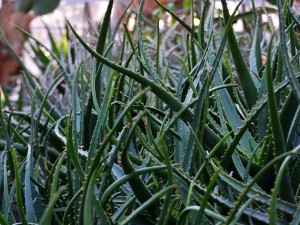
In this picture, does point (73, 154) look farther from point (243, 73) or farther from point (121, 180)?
point (243, 73)

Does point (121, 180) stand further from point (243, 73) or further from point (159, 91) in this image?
point (243, 73)

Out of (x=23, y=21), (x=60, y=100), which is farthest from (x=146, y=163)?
(x=23, y=21)

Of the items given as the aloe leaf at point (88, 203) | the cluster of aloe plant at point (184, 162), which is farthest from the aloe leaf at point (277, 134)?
the aloe leaf at point (88, 203)

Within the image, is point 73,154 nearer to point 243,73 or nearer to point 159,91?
point 159,91

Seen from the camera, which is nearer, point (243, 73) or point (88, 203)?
point (88, 203)

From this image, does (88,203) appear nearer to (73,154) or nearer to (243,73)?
(73,154)

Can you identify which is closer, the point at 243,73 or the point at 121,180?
the point at 121,180

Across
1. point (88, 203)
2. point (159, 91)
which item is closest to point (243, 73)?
point (159, 91)

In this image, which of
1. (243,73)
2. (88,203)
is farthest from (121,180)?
(243,73)

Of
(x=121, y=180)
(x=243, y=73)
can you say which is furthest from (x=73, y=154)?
(x=243, y=73)

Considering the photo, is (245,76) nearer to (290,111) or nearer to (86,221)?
(290,111)

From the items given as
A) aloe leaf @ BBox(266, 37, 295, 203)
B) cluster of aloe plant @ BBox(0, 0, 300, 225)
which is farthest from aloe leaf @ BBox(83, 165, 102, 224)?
aloe leaf @ BBox(266, 37, 295, 203)

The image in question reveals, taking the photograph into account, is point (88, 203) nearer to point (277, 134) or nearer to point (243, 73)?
point (277, 134)
